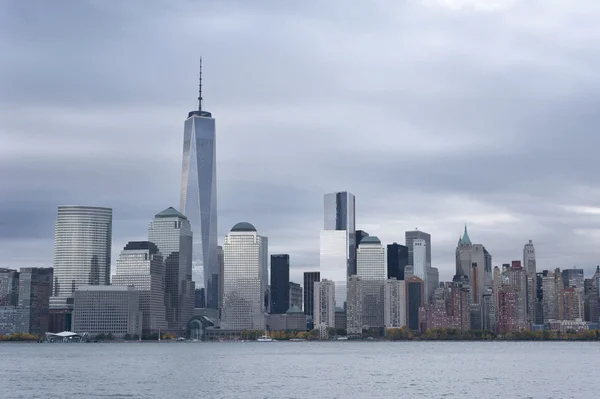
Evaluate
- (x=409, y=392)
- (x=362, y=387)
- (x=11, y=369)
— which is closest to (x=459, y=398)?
(x=409, y=392)

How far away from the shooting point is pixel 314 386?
122562mm

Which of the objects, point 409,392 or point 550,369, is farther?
point 550,369

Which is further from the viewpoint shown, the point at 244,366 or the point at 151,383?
the point at 244,366

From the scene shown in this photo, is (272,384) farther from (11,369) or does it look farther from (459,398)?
(11,369)

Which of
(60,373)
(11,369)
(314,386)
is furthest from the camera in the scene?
(11,369)

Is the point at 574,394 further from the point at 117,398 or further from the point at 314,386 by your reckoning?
the point at 117,398

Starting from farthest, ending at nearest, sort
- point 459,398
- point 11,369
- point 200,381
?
point 11,369
point 200,381
point 459,398

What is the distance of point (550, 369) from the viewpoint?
161125mm

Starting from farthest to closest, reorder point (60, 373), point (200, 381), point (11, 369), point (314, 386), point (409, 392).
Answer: point (11, 369), point (60, 373), point (200, 381), point (314, 386), point (409, 392)

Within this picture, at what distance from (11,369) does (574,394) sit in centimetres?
10126

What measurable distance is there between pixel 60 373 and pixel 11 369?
2102 cm

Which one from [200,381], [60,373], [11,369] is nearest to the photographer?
[200,381]

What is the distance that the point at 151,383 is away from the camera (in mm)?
128875

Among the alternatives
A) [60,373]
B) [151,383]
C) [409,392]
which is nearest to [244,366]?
[60,373]
